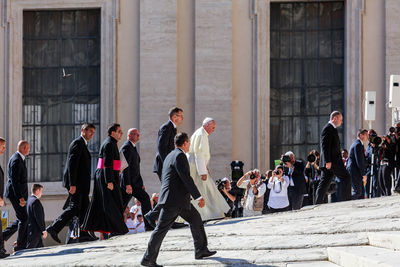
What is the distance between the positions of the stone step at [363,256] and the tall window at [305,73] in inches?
488

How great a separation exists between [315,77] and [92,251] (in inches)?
440

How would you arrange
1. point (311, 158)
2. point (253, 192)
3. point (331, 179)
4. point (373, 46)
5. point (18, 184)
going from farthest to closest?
point (373, 46) → point (253, 192) → point (311, 158) → point (331, 179) → point (18, 184)

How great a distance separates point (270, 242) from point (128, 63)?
12037 millimetres

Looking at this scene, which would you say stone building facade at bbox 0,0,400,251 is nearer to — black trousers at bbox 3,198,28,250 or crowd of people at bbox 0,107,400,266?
crowd of people at bbox 0,107,400,266

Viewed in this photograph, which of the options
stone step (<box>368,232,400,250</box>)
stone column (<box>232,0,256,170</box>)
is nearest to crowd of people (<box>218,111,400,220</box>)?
stone column (<box>232,0,256,170</box>)

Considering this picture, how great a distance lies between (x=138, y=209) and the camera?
19.8 m

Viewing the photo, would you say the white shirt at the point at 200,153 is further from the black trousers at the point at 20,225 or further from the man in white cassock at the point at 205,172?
the black trousers at the point at 20,225

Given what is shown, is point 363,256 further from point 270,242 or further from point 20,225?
point 20,225

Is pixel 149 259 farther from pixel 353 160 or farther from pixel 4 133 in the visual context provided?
pixel 4 133

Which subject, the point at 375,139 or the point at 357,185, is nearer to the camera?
the point at 357,185

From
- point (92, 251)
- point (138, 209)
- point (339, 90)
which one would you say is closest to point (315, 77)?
point (339, 90)

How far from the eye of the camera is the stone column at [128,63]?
2297 cm

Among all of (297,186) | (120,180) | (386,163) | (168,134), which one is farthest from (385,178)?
(120,180)

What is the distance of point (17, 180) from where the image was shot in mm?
14695
